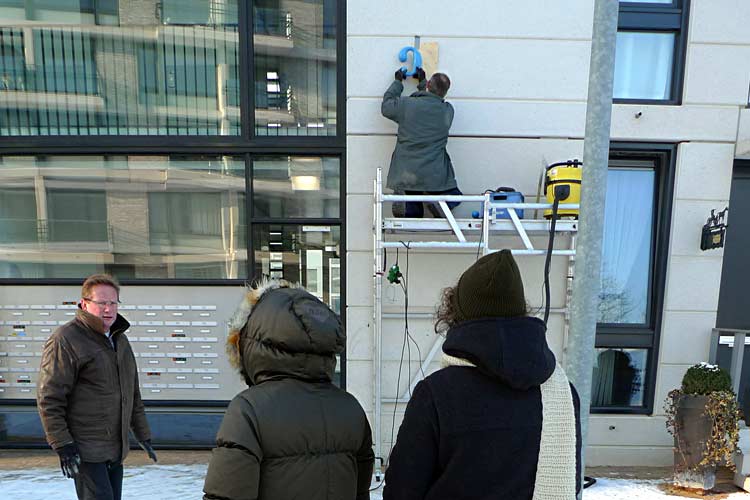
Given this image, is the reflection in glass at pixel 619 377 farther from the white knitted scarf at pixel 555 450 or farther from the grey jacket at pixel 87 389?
the grey jacket at pixel 87 389

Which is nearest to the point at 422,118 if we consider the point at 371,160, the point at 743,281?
the point at 371,160

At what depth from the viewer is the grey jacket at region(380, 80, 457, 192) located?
3631mm

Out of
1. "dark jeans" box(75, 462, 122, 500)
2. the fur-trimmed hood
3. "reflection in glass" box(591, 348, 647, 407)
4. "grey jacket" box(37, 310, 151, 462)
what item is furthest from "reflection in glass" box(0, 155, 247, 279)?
"reflection in glass" box(591, 348, 647, 407)

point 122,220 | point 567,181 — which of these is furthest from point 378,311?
point 122,220

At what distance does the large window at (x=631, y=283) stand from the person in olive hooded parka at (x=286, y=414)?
3672 mm

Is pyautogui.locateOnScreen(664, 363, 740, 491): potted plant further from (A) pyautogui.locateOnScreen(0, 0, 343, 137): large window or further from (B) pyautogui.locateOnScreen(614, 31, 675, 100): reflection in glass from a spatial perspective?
(A) pyautogui.locateOnScreen(0, 0, 343, 137): large window

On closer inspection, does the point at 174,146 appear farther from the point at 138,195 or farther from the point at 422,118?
the point at 422,118

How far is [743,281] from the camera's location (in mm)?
4164

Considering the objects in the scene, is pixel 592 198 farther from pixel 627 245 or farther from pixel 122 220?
pixel 122 220

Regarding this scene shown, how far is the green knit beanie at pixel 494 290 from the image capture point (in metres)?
1.26

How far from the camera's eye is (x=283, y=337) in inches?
50.7

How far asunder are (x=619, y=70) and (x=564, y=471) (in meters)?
4.11

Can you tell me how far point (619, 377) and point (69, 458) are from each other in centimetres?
454

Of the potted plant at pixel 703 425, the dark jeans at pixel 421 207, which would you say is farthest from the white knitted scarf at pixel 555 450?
the potted plant at pixel 703 425
